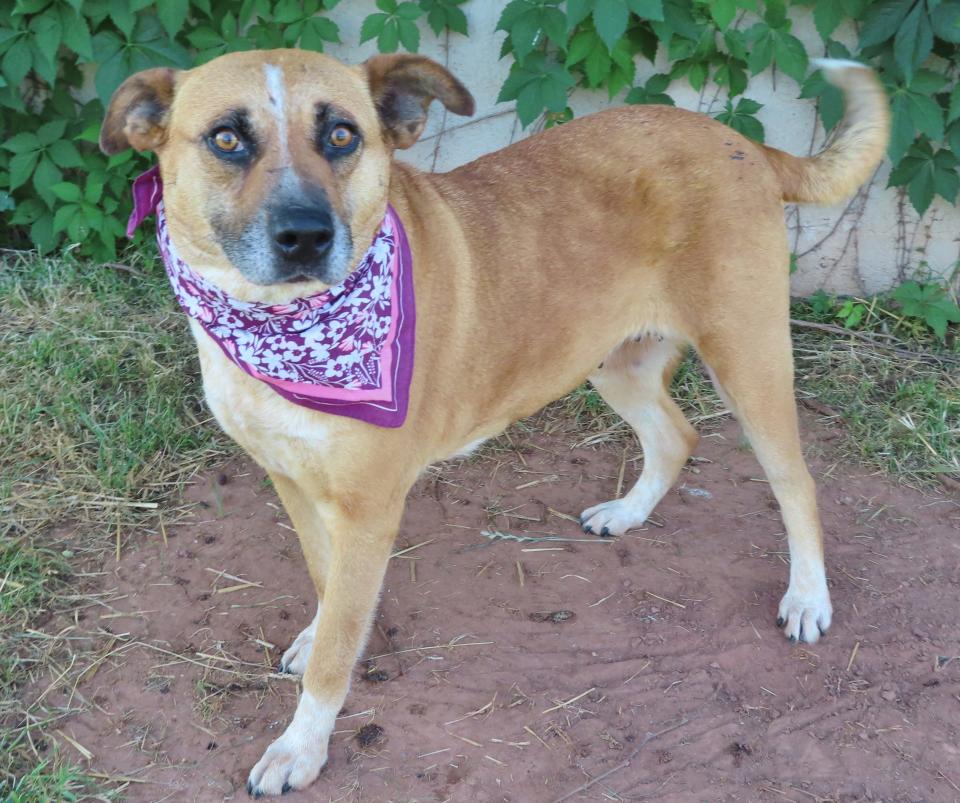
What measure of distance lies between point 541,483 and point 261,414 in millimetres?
1837

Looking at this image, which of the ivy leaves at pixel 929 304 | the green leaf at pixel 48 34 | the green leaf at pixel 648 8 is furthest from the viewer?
the ivy leaves at pixel 929 304

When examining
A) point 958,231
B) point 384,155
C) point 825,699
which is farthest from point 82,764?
point 958,231

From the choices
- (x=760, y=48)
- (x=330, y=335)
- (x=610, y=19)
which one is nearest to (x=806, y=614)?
(x=330, y=335)

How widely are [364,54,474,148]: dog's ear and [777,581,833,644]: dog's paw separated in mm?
1993

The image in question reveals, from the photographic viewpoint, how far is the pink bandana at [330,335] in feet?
8.19

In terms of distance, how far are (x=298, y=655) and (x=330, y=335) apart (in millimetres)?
1158

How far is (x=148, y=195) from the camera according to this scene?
8.87 ft

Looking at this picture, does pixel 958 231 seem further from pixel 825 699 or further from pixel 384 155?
pixel 384 155

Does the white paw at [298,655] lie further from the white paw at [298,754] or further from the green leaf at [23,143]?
the green leaf at [23,143]

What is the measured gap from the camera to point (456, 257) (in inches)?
115

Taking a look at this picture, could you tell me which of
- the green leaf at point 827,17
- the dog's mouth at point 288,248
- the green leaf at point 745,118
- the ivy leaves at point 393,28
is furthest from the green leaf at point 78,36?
the green leaf at point 827,17

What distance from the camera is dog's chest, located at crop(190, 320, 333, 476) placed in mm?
2523

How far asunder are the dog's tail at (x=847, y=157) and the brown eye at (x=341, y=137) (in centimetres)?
152

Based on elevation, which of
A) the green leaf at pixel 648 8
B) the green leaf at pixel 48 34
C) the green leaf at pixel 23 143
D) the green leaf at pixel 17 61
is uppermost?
the green leaf at pixel 648 8
